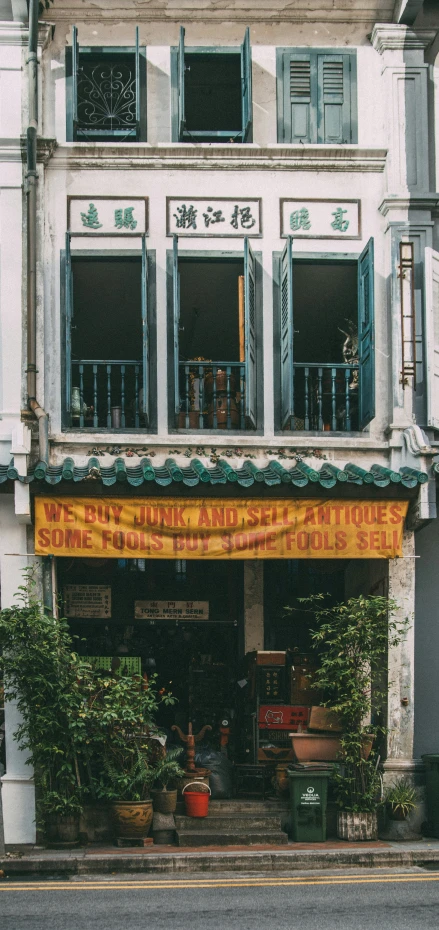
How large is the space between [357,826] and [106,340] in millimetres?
7814

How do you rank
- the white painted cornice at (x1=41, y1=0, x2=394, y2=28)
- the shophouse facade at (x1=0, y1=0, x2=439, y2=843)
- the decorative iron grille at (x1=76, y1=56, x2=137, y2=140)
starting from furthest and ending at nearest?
the white painted cornice at (x1=41, y1=0, x2=394, y2=28) → the decorative iron grille at (x1=76, y1=56, x2=137, y2=140) → the shophouse facade at (x1=0, y1=0, x2=439, y2=843)

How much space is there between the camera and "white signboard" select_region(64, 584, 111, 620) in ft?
55.9

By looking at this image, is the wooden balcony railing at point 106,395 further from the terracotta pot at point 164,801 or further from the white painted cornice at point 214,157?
the terracotta pot at point 164,801

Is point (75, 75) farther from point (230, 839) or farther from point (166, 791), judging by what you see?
point (230, 839)

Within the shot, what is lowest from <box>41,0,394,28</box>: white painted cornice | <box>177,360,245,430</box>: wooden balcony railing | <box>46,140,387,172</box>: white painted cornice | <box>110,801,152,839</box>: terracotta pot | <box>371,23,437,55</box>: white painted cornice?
<box>110,801,152,839</box>: terracotta pot

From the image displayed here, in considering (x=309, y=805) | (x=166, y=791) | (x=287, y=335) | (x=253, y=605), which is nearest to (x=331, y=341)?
(x=287, y=335)

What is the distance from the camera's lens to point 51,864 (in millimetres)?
12773

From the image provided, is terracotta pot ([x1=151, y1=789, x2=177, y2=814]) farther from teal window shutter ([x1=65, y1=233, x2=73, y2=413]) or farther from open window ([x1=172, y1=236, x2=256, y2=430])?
teal window shutter ([x1=65, y1=233, x2=73, y2=413])

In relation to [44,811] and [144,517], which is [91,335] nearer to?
[144,517]

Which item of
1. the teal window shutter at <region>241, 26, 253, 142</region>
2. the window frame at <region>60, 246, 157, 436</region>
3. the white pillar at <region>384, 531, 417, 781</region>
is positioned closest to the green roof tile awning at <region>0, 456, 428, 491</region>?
the window frame at <region>60, 246, 157, 436</region>

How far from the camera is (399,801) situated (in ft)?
47.4

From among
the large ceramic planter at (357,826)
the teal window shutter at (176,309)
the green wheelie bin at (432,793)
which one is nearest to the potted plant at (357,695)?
the large ceramic planter at (357,826)

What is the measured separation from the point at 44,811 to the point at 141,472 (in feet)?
12.7

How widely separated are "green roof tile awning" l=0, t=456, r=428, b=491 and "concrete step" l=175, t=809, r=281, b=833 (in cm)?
372
